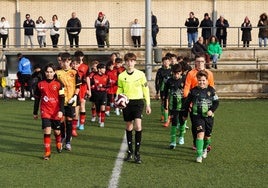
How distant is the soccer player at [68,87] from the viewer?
11547 mm

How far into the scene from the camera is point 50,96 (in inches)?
416

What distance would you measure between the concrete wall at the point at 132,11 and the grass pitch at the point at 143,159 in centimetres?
1510

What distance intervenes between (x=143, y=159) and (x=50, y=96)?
2089mm

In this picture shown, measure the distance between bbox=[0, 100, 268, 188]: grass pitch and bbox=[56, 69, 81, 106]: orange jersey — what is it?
1.15 m

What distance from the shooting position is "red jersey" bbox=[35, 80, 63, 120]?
10.6 m

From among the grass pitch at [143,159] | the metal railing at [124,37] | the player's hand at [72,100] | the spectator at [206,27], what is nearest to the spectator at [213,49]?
the spectator at [206,27]

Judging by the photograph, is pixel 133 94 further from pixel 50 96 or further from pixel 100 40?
pixel 100 40

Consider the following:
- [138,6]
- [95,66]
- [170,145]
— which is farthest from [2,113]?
[138,6]

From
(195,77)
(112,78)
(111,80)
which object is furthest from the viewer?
(112,78)

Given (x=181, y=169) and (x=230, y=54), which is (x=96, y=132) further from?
(x=230, y=54)

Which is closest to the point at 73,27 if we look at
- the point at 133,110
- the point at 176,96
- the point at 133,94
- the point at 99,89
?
the point at 99,89

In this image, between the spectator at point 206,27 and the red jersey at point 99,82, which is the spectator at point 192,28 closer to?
the spectator at point 206,27

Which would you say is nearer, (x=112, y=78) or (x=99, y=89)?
(x=99, y=89)

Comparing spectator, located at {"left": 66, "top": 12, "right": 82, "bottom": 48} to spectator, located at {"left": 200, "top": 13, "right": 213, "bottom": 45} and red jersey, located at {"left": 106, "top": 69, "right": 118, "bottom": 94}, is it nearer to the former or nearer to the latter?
spectator, located at {"left": 200, "top": 13, "right": 213, "bottom": 45}
